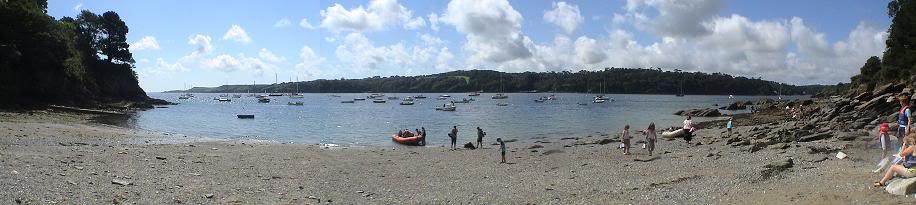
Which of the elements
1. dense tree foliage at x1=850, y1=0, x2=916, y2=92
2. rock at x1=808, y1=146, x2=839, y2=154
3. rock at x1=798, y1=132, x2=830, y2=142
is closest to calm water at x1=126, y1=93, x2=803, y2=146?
dense tree foliage at x1=850, y1=0, x2=916, y2=92

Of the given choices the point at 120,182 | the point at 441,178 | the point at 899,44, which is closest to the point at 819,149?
the point at 441,178

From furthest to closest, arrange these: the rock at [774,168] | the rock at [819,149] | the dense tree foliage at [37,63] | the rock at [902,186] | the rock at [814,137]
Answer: the dense tree foliage at [37,63] → the rock at [814,137] → the rock at [819,149] → the rock at [774,168] → the rock at [902,186]

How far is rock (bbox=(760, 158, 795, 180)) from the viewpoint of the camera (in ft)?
46.2

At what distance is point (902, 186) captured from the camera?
9992 mm

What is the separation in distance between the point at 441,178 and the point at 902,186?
40.7 feet

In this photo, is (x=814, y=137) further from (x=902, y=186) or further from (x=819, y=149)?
(x=902, y=186)

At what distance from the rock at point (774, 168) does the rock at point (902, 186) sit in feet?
11.2

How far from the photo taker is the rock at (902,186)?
9.75 metres

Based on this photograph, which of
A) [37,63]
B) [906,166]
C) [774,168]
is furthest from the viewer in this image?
[37,63]

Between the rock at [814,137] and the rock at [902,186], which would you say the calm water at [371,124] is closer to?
the rock at [814,137]

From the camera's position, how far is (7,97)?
5038cm

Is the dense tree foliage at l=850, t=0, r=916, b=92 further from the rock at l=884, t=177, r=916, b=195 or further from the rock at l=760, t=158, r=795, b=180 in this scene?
the rock at l=884, t=177, r=916, b=195

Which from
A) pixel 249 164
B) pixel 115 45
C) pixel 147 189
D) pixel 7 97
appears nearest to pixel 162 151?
pixel 249 164

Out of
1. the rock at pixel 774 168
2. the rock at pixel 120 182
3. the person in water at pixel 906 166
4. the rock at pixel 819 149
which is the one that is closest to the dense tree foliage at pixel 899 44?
the rock at pixel 819 149
